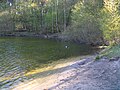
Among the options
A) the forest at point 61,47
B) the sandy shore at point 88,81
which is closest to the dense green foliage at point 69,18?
the forest at point 61,47

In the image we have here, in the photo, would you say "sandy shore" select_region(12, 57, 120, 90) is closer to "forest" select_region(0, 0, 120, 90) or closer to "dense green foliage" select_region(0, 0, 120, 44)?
"forest" select_region(0, 0, 120, 90)

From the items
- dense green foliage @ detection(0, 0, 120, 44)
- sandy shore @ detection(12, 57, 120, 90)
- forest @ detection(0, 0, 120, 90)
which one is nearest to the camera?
sandy shore @ detection(12, 57, 120, 90)

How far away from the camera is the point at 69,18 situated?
9056 cm

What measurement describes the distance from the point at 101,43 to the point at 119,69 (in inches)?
1341

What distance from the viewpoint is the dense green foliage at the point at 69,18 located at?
5272 centimetres

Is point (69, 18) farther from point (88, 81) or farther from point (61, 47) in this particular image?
point (88, 81)

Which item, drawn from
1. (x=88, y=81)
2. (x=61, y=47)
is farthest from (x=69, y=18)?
(x=88, y=81)

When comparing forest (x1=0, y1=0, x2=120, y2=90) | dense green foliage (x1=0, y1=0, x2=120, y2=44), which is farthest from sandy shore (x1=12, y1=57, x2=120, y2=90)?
dense green foliage (x1=0, y1=0, x2=120, y2=44)

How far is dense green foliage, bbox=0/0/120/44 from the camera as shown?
52719 millimetres

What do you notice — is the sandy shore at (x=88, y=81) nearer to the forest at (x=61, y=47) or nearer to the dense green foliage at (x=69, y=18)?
the forest at (x=61, y=47)

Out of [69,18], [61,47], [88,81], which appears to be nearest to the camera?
[88,81]

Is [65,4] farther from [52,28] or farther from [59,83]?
[59,83]

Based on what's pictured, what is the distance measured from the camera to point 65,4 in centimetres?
9112

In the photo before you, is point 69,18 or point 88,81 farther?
point 69,18
